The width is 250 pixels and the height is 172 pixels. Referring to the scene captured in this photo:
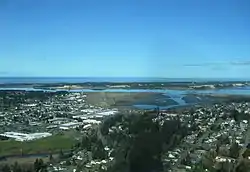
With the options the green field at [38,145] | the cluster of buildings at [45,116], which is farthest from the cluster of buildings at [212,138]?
the green field at [38,145]

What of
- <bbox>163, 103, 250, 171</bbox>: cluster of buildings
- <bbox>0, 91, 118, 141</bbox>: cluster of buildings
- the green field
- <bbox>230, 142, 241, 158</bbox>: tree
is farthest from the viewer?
<bbox>0, 91, 118, 141</bbox>: cluster of buildings

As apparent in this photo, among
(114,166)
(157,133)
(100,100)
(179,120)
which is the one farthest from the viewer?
(100,100)

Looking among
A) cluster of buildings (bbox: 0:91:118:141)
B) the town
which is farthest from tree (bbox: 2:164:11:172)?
cluster of buildings (bbox: 0:91:118:141)

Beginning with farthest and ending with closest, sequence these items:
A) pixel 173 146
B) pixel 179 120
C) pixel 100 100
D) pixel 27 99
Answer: pixel 27 99, pixel 100 100, pixel 179 120, pixel 173 146

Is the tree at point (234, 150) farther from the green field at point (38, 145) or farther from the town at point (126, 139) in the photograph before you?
the green field at point (38, 145)

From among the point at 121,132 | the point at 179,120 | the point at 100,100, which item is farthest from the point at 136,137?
the point at 100,100

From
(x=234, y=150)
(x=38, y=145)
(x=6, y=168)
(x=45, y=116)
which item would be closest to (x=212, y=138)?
(x=234, y=150)

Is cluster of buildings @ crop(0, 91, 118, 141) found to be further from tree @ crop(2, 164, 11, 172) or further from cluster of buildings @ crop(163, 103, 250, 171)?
tree @ crop(2, 164, 11, 172)

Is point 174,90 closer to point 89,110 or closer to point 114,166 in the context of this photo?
point 89,110
